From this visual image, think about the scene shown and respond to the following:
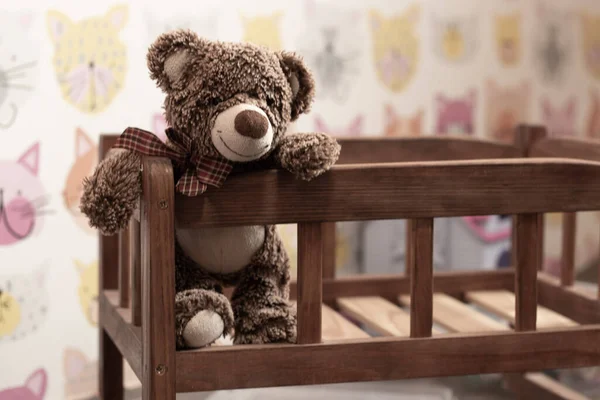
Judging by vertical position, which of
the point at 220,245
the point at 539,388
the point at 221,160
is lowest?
the point at 539,388

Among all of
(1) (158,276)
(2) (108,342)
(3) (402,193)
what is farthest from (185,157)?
(2) (108,342)

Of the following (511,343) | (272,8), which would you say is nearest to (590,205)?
(511,343)

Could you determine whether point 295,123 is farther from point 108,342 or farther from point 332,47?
point 108,342

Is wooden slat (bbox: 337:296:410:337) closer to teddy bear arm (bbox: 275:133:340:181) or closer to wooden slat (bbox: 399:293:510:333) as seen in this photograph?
A: wooden slat (bbox: 399:293:510:333)

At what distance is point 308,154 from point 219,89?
0.48 ft

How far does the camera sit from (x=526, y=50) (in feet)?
7.50

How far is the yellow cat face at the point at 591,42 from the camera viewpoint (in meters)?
A: 2.36

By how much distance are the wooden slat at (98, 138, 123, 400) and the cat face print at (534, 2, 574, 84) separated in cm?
129

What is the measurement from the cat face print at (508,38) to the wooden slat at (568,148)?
0.52 meters

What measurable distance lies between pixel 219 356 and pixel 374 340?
224 mm

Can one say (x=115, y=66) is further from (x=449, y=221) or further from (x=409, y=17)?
(x=449, y=221)

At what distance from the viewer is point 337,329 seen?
1450 millimetres

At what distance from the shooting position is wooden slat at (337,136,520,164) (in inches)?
68.7

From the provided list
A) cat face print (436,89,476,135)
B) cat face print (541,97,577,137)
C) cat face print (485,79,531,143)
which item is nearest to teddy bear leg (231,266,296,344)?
cat face print (436,89,476,135)
